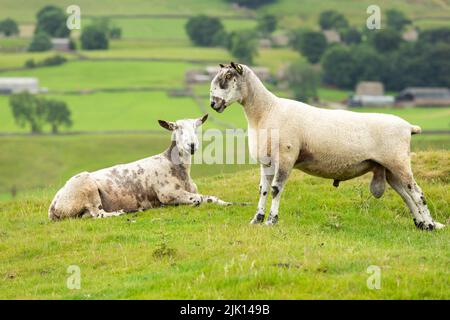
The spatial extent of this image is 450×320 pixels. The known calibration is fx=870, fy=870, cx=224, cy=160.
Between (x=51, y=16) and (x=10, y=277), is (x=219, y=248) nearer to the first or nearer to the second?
(x=10, y=277)

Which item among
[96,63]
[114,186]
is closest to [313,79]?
[96,63]

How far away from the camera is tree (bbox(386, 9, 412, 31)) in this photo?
184875 millimetres

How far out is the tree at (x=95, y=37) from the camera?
6358 inches

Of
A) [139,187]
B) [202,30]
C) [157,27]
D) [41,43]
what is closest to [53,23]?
[41,43]

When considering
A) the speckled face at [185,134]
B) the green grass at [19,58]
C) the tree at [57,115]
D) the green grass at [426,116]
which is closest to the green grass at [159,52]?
the green grass at [19,58]

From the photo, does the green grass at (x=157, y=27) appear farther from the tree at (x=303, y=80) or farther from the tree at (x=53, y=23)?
the tree at (x=303, y=80)

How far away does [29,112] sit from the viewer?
4823 inches

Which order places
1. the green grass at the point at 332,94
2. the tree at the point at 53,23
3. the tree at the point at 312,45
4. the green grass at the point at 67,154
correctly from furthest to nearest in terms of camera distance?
the tree at the point at 53,23 → the tree at the point at 312,45 → the green grass at the point at 332,94 → the green grass at the point at 67,154

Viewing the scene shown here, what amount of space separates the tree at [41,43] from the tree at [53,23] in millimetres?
9814

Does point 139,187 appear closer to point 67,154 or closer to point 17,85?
point 67,154

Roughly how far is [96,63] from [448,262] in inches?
5458

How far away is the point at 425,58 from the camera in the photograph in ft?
499

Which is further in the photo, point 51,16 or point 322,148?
point 51,16

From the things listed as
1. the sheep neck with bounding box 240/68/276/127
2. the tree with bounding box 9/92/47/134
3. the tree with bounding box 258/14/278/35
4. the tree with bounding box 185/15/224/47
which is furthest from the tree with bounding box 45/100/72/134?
the sheep neck with bounding box 240/68/276/127
